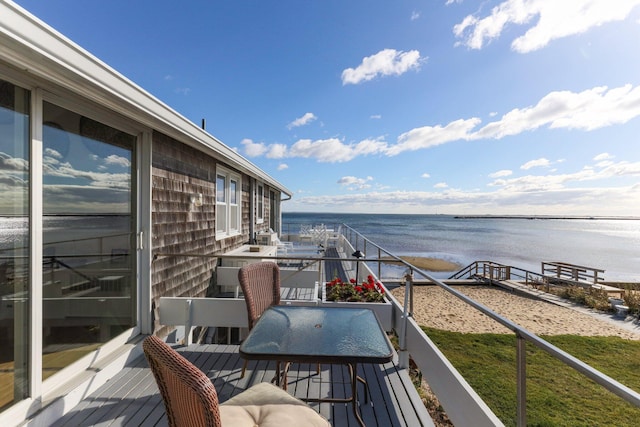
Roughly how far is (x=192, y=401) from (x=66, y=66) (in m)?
1.80

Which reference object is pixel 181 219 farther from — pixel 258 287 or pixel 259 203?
pixel 259 203

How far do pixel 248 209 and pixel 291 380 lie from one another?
523 centimetres

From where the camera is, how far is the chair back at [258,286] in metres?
2.70

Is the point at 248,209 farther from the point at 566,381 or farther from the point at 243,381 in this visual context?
the point at 566,381

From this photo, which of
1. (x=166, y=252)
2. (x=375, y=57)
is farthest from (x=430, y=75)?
(x=166, y=252)

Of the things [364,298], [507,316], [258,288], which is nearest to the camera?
[258,288]

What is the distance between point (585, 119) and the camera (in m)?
11.7

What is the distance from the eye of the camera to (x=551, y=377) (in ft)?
17.4

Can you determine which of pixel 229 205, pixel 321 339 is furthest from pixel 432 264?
pixel 321 339

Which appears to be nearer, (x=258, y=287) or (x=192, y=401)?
(x=192, y=401)

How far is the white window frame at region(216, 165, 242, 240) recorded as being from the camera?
216 inches

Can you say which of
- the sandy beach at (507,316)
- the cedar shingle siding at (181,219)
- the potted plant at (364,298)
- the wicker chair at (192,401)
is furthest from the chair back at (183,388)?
the sandy beach at (507,316)

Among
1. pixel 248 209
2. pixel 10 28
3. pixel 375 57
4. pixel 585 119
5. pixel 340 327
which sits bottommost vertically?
pixel 340 327

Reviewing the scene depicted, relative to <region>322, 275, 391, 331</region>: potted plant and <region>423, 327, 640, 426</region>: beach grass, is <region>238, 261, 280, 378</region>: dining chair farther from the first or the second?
<region>423, 327, 640, 426</region>: beach grass
